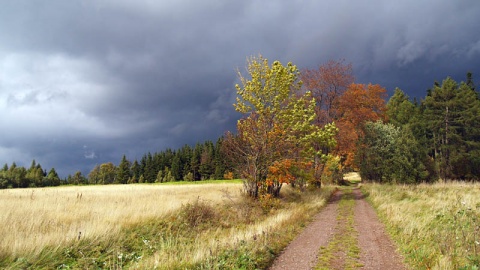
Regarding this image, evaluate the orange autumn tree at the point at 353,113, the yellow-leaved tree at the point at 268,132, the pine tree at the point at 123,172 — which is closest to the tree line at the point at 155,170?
the pine tree at the point at 123,172

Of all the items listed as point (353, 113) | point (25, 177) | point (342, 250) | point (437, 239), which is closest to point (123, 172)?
point (25, 177)

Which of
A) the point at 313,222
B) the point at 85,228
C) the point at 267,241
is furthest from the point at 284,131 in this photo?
the point at 85,228

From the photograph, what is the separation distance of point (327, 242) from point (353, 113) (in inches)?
1122

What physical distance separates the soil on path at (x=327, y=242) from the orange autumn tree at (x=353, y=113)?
16.9m

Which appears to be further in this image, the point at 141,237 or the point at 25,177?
the point at 25,177

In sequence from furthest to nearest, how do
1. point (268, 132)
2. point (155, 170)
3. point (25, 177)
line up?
point (155, 170), point (25, 177), point (268, 132)

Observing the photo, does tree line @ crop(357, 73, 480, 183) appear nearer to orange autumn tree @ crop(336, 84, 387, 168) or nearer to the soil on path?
orange autumn tree @ crop(336, 84, 387, 168)

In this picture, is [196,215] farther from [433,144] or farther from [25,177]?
[25,177]

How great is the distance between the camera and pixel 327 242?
11008 millimetres

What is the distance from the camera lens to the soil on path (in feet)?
27.6

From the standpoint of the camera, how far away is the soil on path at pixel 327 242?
8.43 meters

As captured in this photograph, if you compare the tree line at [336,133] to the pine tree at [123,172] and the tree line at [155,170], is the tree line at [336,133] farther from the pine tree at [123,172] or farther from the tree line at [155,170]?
the pine tree at [123,172]

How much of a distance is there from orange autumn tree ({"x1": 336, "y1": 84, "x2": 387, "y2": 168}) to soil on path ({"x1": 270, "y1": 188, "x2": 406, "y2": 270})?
16879 mm

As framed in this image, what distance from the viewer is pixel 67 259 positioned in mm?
8617
